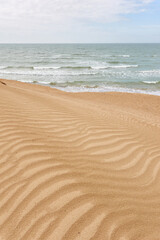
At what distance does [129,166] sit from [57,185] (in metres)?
1.23

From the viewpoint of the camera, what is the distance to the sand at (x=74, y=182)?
2.11 m

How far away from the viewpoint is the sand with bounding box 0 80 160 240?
2105mm

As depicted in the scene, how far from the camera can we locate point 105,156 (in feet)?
11.3

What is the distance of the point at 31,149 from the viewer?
3266mm

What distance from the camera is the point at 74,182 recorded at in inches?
104

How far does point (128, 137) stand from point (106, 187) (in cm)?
197

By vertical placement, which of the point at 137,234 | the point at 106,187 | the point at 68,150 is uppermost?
the point at 68,150

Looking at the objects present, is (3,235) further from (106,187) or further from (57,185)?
(106,187)

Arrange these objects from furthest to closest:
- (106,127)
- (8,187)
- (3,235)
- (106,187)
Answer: (106,127)
(106,187)
(8,187)
(3,235)

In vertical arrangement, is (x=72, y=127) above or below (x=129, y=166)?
above

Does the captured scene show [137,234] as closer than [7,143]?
Yes

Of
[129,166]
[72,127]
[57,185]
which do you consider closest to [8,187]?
[57,185]

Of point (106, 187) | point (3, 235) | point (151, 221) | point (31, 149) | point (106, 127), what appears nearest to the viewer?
point (3, 235)

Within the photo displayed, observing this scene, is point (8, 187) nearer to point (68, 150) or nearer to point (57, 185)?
point (57, 185)
